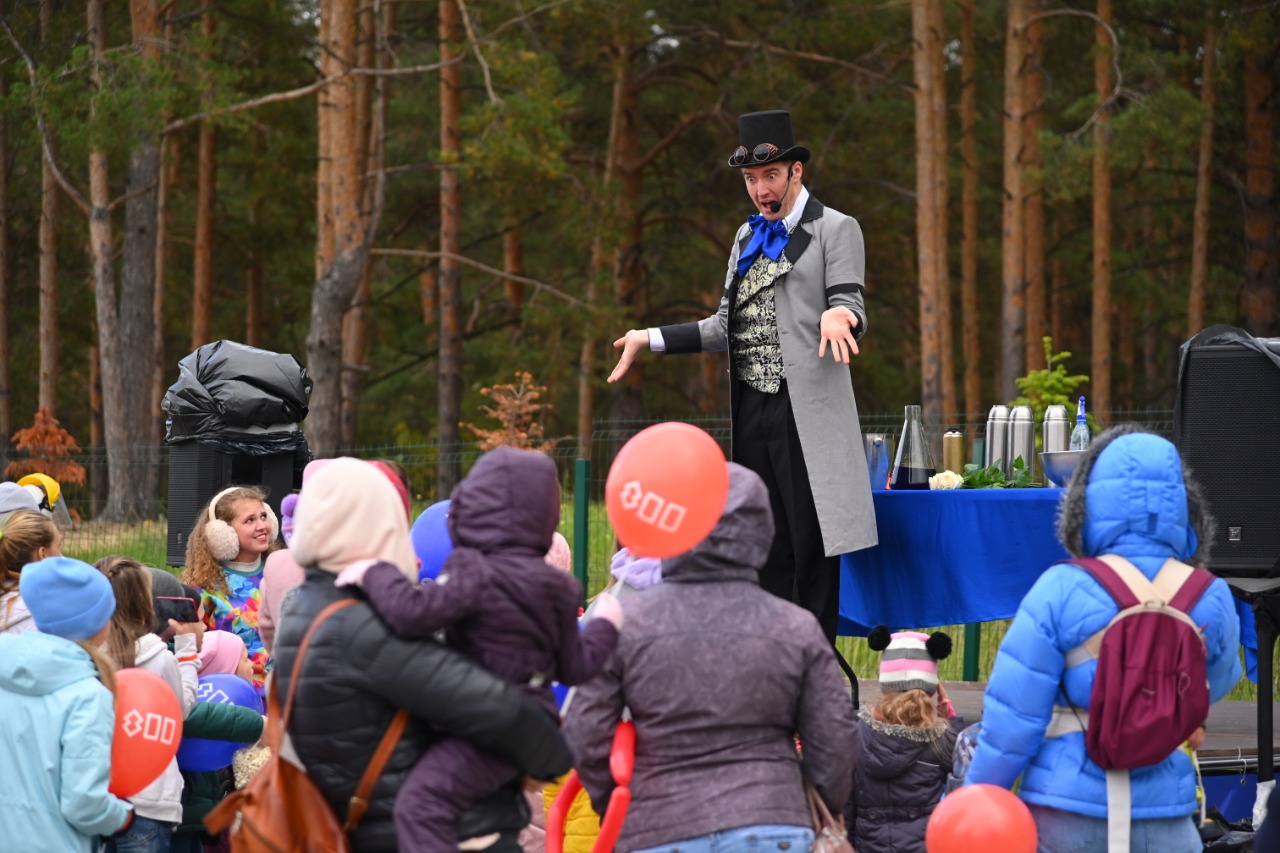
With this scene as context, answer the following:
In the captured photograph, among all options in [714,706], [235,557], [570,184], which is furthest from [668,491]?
[570,184]

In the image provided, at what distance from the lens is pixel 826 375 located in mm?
5211

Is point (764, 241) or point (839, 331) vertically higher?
point (764, 241)

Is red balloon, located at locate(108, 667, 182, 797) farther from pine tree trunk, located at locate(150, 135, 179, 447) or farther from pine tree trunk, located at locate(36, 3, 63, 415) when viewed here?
pine tree trunk, located at locate(150, 135, 179, 447)

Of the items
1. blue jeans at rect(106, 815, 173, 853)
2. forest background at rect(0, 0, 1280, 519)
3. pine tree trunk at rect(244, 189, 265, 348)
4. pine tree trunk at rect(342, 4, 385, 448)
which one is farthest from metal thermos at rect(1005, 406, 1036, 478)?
pine tree trunk at rect(244, 189, 265, 348)

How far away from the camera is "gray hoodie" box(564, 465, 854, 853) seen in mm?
3408

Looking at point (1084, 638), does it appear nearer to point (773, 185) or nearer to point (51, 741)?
point (773, 185)

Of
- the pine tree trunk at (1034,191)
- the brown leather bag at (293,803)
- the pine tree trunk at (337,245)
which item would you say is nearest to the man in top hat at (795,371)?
the brown leather bag at (293,803)

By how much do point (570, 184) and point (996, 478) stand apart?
17696 millimetres

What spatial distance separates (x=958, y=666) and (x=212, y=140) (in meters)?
19.9

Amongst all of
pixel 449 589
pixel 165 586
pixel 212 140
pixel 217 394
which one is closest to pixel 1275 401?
pixel 449 589

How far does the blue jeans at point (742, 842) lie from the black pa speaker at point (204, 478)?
14.1ft

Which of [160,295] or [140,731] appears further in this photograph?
[160,295]

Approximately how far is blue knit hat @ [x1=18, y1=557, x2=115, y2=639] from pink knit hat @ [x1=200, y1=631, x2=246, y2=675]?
110cm

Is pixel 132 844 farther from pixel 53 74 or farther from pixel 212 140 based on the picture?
pixel 212 140
